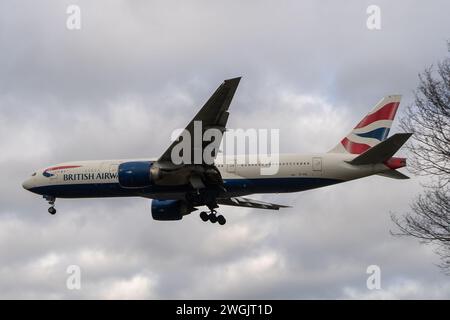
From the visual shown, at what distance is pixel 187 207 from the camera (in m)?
55.4

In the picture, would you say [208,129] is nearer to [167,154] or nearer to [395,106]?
[167,154]

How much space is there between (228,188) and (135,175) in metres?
6.12

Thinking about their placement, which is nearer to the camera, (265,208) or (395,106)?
(395,106)

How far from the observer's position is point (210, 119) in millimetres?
43406

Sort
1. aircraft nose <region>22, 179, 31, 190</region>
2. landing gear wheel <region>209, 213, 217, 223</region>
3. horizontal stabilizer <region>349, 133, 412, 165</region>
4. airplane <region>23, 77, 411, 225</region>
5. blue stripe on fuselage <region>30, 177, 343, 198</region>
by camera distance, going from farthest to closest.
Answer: aircraft nose <region>22, 179, 31, 190</region>, landing gear wheel <region>209, 213, 217, 223</region>, blue stripe on fuselage <region>30, 177, 343, 198</region>, airplane <region>23, 77, 411, 225</region>, horizontal stabilizer <region>349, 133, 412, 165</region>

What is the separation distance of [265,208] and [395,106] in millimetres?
11975

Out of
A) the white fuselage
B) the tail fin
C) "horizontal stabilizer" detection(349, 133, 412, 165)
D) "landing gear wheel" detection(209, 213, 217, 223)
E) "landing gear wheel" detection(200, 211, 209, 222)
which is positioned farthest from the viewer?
"landing gear wheel" detection(200, 211, 209, 222)

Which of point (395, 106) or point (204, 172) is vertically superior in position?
point (395, 106)

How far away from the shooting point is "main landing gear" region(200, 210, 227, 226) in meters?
52.1

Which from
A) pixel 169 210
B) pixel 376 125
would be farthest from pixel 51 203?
pixel 376 125

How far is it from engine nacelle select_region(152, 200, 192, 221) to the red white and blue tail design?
11.7 metres

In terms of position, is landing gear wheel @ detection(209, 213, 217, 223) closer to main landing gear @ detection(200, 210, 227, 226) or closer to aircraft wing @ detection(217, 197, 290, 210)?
main landing gear @ detection(200, 210, 227, 226)

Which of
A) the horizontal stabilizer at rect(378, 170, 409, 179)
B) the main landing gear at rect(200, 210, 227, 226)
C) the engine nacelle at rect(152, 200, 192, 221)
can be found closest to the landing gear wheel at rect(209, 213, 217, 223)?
the main landing gear at rect(200, 210, 227, 226)

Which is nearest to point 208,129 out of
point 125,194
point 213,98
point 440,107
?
point 213,98
